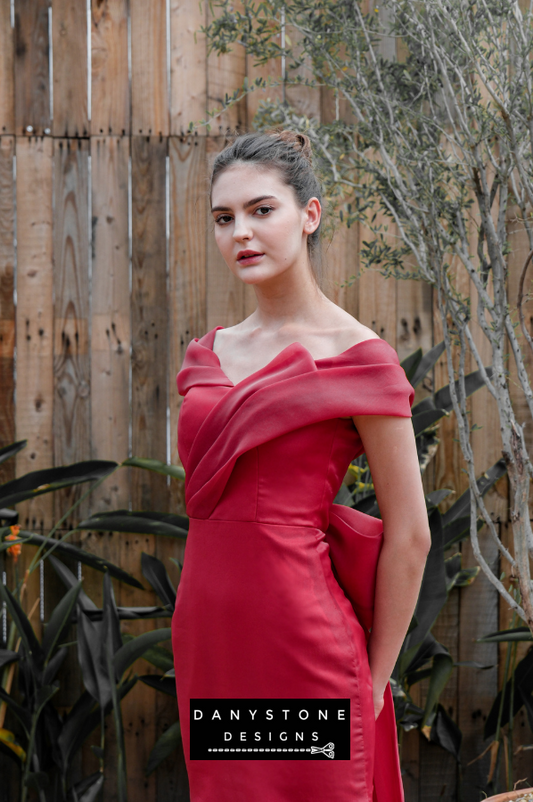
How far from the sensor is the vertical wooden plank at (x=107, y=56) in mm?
2254

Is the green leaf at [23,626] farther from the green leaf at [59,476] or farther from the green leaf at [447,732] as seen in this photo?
the green leaf at [447,732]

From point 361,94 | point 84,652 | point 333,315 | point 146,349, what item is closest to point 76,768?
point 84,652

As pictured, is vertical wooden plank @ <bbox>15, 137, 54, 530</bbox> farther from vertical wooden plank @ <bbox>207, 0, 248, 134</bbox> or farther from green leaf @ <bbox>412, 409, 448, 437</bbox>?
green leaf @ <bbox>412, 409, 448, 437</bbox>

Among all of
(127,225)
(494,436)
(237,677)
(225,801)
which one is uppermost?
(127,225)

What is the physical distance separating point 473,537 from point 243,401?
894 mm

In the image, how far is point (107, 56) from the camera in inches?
89.0

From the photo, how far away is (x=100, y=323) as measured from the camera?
2287 millimetres

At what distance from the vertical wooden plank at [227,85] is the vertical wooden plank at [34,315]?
55 cm

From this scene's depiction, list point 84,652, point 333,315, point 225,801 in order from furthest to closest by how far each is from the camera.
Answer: point 84,652
point 333,315
point 225,801

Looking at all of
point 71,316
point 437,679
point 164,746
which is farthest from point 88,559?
point 437,679

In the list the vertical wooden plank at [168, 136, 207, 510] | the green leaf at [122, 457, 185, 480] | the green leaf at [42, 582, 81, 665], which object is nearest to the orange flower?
the green leaf at [42, 582, 81, 665]

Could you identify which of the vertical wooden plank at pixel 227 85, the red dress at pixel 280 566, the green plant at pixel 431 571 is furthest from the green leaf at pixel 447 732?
the vertical wooden plank at pixel 227 85

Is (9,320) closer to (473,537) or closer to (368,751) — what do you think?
(473,537)

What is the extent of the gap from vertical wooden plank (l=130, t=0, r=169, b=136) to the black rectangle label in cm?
186
